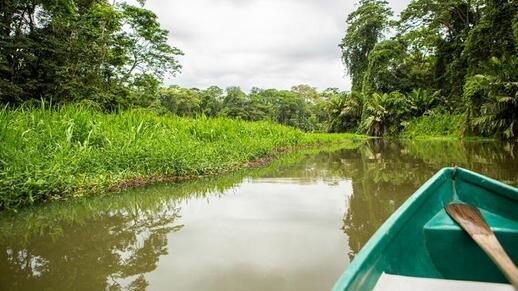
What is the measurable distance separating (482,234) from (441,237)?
229 mm

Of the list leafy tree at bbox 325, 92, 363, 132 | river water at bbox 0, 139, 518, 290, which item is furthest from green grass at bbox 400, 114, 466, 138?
river water at bbox 0, 139, 518, 290

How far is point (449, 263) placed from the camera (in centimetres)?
180

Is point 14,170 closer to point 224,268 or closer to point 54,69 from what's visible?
point 224,268

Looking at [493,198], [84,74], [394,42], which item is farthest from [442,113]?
[493,198]

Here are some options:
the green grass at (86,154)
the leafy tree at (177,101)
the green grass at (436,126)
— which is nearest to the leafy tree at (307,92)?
the leafy tree at (177,101)

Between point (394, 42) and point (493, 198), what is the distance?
2558cm


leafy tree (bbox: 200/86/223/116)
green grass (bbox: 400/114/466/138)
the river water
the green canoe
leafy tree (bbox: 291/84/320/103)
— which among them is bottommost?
the river water

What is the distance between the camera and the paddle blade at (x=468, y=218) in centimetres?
171

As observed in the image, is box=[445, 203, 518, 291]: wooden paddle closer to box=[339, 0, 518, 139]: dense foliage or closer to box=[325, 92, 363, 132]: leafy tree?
box=[339, 0, 518, 139]: dense foliage

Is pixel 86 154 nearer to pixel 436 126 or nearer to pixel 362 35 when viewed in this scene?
pixel 436 126

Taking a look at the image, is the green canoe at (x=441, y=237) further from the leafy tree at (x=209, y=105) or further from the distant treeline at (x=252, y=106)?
the leafy tree at (x=209, y=105)

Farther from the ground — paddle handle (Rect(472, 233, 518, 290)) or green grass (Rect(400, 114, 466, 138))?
green grass (Rect(400, 114, 466, 138))

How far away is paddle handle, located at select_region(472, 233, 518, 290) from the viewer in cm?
126

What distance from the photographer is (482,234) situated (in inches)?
65.3
